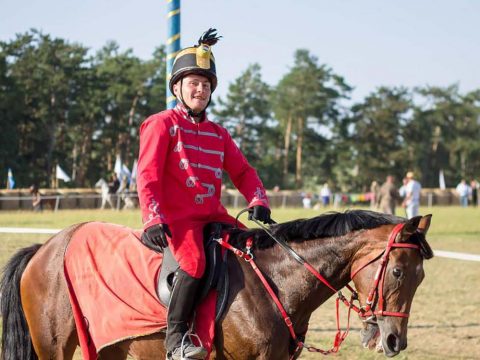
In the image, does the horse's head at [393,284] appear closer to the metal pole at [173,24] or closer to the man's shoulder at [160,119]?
the man's shoulder at [160,119]

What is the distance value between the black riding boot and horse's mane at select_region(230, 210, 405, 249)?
0.47 meters

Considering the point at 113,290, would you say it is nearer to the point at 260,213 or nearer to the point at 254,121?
the point at 260,213

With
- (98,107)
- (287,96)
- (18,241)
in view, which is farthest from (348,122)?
(18,241)

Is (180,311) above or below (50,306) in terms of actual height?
above

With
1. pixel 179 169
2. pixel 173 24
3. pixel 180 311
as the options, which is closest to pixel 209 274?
pixel 180 311

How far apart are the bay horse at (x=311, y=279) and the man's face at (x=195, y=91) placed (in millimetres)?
905

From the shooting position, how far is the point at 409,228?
13.2 feet

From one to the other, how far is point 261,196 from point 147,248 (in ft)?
2.90

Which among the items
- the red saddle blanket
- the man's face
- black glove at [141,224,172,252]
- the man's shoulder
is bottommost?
the red saddle blanket

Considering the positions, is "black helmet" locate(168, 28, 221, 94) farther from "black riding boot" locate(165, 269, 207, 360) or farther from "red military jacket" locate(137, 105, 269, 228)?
"black riding boot" locate(165, 269, 207, 360)

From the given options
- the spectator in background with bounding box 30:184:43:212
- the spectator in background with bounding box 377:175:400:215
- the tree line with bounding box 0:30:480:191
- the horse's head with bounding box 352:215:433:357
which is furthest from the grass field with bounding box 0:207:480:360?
the tree line with bounding box 0:30:480:191

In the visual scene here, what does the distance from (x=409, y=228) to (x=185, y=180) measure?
4.86ft

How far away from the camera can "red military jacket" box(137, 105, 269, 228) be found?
430 cm

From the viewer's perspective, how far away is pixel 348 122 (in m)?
88.0
